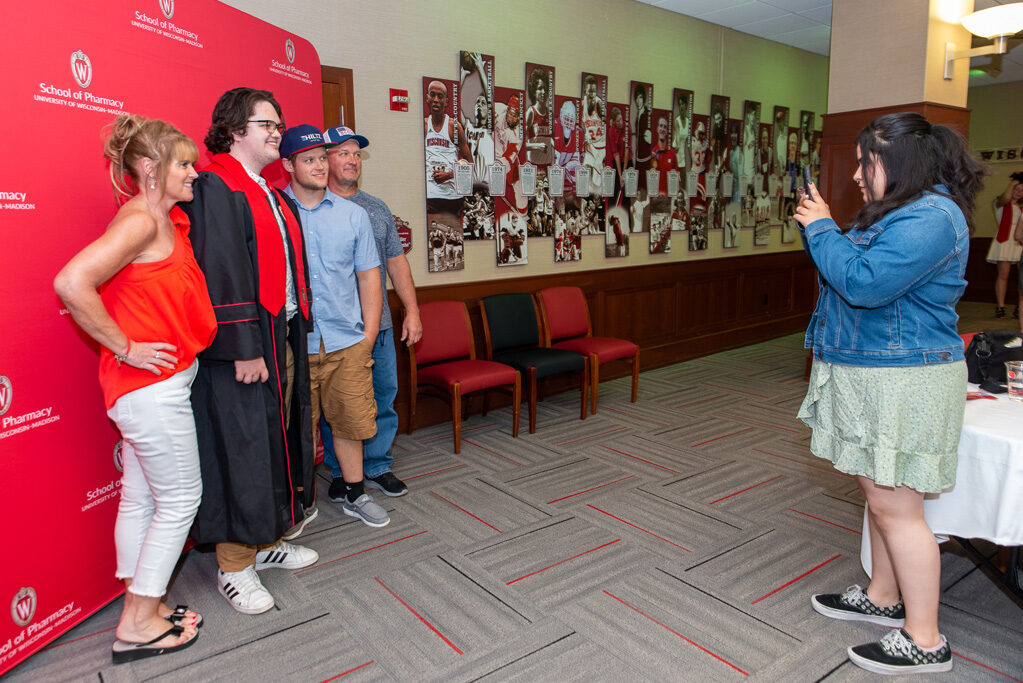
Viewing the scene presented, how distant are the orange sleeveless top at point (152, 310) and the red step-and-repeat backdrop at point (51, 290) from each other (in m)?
0.27

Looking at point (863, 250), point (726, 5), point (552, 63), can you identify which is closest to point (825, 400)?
point (863, 250)

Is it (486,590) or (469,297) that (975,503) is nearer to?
(486,590)

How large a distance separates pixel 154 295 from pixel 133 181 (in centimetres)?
35

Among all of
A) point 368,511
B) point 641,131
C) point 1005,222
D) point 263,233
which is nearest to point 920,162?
point 263,233

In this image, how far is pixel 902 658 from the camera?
2.02 meters

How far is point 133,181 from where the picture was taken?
2.02 m

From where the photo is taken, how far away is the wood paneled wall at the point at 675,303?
468 centimetres

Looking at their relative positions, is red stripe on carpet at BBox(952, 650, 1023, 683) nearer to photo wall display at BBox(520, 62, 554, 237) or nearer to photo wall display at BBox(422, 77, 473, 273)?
photo wall display at BBox(422, 77, 473, 273)

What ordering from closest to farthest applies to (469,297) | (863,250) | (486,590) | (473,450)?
(863,250), (486,590), (473,450), (469,297)

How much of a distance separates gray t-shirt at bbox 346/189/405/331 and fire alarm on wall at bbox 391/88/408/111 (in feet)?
3.34

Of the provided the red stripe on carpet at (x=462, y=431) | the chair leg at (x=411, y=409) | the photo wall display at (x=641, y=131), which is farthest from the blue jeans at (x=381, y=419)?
the photo wall display at (x=641, y=131)

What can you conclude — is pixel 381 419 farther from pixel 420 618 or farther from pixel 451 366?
pixel 420 618

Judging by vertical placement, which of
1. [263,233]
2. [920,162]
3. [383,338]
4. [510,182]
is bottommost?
[383,338]

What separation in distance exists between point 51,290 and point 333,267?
1.01 metres
